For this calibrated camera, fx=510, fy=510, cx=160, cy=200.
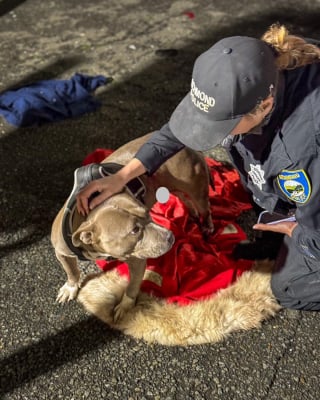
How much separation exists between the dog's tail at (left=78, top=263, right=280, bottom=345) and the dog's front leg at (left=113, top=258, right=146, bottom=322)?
0.04m

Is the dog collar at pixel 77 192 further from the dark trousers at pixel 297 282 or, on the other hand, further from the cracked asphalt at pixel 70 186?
the dark trousers at pixel 297 282

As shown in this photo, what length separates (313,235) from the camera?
306 cm

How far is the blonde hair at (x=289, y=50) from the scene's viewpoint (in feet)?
8.63

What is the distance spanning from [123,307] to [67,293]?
421 mm

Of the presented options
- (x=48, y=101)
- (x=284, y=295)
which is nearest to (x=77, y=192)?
(x=284, y=295)

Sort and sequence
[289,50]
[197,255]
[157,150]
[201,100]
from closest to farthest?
[201,100] < [289,50] < [157,150] < [197,255]

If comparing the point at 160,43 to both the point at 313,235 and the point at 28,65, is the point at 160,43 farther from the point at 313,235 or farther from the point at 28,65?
the point at 313,235

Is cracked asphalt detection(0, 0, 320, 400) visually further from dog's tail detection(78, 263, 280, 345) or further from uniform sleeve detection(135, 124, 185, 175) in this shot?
uniform sleeve detection(135, 124, 185, 175)

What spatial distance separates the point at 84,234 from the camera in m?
2.92

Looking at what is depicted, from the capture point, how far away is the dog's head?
293 centimetres

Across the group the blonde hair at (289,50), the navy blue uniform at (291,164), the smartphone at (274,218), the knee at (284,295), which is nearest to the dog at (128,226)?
the navy blue uniform at (291,164)

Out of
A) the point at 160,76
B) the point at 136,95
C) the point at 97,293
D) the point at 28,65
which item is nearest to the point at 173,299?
the point at 97,293

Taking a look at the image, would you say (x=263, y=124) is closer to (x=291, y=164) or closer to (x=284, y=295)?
(x=291, y=164)

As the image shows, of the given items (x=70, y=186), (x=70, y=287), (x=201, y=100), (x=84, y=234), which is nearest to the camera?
(x=201, y=100)
